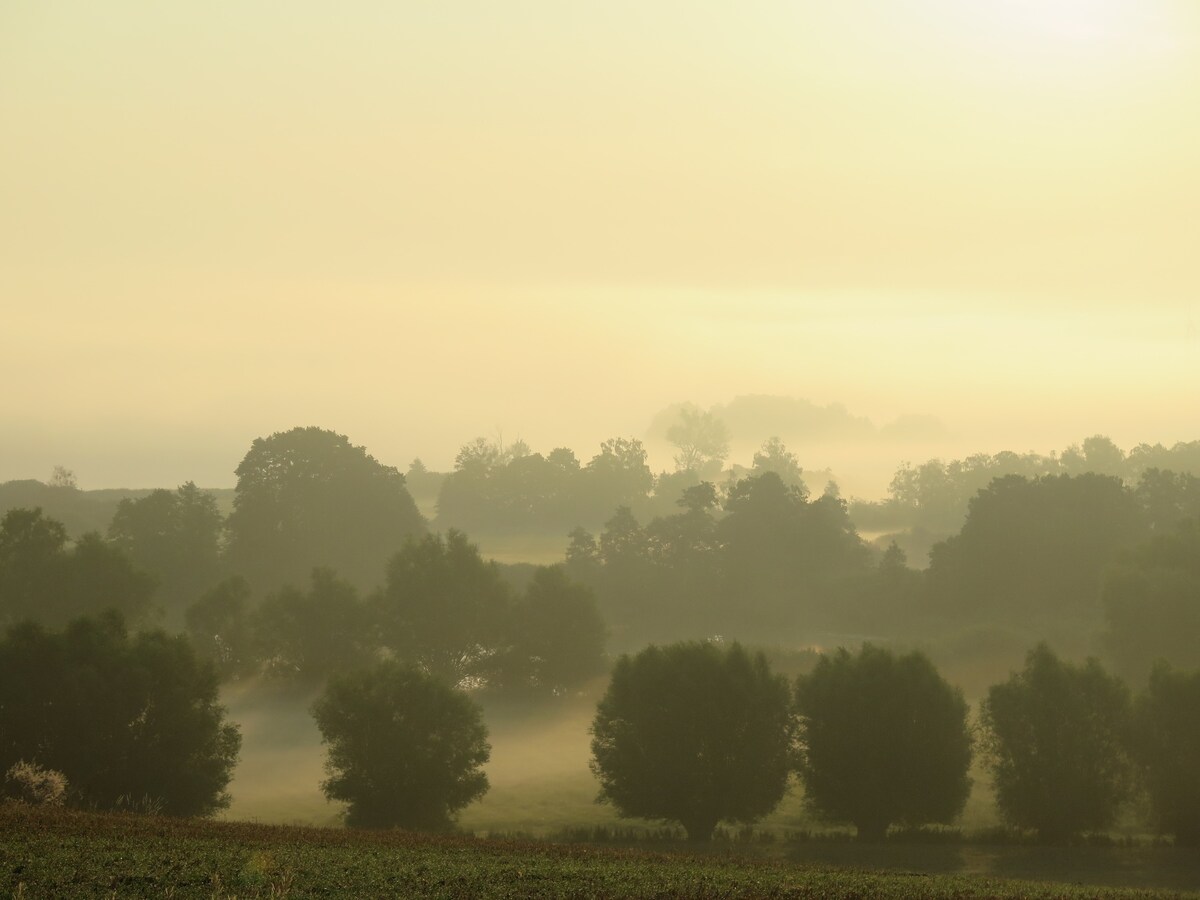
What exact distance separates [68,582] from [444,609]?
41615mm

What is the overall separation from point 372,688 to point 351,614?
40699mm

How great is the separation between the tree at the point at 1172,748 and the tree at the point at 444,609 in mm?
65275

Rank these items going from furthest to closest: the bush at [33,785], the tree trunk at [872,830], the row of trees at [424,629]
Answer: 1. the row of trees at [424,629]
2. the tree trunk at [872,830]
3. the bush at [33,785]

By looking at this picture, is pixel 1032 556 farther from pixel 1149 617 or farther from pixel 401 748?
pixel 401 748

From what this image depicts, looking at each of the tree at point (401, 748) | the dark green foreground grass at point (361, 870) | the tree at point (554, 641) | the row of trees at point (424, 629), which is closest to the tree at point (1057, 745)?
the dark green foreground grass at point (361, 870)

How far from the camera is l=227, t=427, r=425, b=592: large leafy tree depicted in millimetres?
174875

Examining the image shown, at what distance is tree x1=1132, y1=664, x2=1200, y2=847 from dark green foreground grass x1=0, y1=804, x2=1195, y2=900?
1003 inches

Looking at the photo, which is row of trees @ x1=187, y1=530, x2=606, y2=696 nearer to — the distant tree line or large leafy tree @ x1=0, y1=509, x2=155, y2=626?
the distant tree line

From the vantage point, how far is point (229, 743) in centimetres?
8819

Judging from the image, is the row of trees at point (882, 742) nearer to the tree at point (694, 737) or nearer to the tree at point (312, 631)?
the tree at point (694, 737)

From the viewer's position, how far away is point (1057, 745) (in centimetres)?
8506

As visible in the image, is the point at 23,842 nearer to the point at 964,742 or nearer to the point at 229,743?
the point at 229,743

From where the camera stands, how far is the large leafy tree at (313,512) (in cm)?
17488

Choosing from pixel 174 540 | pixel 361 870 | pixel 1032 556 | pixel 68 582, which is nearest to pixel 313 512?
pixel 174 540
